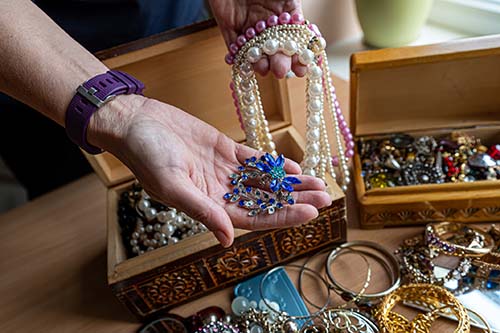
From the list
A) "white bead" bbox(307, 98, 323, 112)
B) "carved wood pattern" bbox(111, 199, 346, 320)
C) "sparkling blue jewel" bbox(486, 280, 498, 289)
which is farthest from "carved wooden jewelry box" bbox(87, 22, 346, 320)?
"sparkling blue jewel" bbox(486, 280, 498, 289)

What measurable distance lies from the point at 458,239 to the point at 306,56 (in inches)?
17.6

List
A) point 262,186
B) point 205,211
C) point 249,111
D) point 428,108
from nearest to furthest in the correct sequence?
point 205,211
point 262,186
point 249,111
point 428,108

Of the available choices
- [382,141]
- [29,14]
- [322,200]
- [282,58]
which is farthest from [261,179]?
[29,14]

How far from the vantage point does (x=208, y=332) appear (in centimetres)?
70

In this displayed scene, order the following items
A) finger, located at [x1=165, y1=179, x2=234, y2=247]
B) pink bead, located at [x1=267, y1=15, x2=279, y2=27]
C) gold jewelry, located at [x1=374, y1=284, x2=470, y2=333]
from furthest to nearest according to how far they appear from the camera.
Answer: pink bead, located at [x1=267, y1=15, x2=279, y2=27]
gold jewelry, located at [x1=374, y1=284, x2=470, y2=333]
finger, located at [x1=165, y1=179, x2=234, y2=247]

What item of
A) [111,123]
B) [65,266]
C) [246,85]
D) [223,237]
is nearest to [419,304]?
[223,237]

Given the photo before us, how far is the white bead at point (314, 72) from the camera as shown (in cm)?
78

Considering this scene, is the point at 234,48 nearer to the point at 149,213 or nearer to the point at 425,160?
the point at 149,213

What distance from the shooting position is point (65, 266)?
3.12 ft

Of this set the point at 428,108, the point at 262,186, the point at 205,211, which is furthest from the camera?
the point at 428,108

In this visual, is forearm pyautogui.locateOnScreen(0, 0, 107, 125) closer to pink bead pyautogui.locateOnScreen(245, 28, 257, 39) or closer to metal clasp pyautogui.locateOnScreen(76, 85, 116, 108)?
metal clasp pyautogui.locateOnScreen(76, 85, 116, 108)

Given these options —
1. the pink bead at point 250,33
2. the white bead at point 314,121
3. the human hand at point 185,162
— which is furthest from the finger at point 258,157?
the pink bead at point 250,33

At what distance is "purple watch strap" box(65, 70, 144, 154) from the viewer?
0.67m

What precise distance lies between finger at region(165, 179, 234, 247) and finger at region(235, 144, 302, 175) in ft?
0.59
